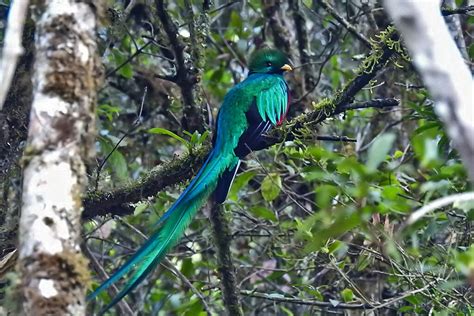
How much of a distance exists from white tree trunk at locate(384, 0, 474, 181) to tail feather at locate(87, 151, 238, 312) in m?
1.28

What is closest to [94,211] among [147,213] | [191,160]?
[191,160]

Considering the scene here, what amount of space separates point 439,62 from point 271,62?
10.9 ft

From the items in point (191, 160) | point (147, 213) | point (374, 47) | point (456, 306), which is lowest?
point (456, 306)

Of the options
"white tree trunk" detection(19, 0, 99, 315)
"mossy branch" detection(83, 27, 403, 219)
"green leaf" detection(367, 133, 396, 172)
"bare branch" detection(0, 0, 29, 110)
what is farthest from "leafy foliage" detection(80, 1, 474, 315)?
"bare branch" detection(0, 0, 29, 110)

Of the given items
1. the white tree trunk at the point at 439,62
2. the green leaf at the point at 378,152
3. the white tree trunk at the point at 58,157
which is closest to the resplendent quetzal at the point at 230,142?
the white tree trunk at the point at 58,157

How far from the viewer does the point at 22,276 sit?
1672 mm

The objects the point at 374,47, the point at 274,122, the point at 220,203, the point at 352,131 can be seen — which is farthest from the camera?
the point at 352,131

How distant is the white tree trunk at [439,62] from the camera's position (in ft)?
4.32

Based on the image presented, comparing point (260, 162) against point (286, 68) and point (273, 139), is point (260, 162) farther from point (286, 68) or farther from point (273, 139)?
point (286, 68)

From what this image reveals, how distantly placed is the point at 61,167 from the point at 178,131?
2.92 m

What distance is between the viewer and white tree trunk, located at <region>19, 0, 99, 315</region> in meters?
1.67

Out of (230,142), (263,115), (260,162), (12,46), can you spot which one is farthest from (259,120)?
(12,46)

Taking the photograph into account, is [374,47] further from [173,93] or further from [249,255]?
[249,255]

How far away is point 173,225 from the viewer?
303cm
